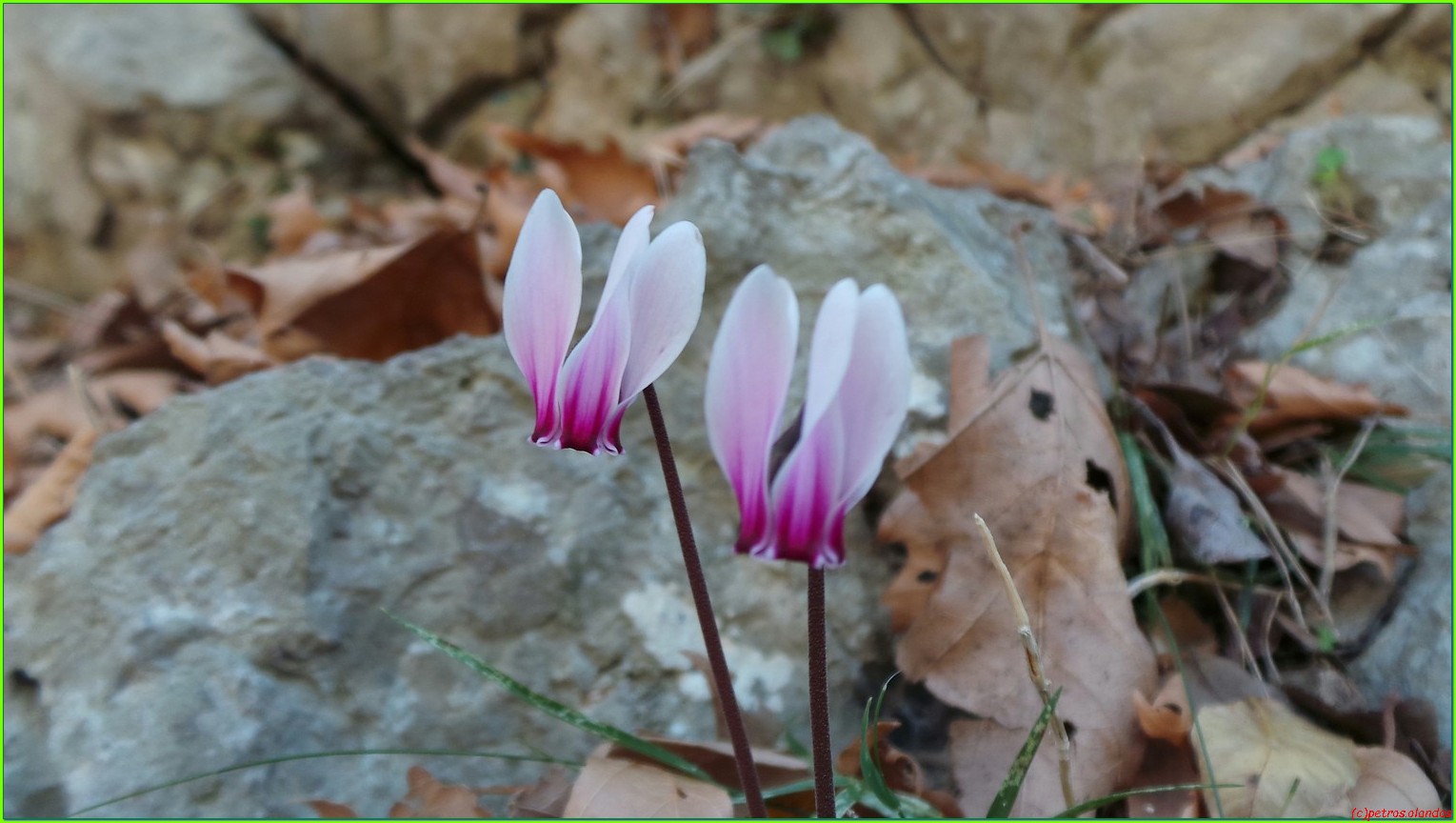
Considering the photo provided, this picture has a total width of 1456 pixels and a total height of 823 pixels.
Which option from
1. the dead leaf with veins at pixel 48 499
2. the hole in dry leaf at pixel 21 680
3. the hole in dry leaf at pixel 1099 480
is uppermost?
the hole in dry leaf at pixel 1099 480

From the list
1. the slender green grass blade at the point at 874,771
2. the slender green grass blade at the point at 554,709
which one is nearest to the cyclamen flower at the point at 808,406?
the slender green grass blade at the point at 874,771

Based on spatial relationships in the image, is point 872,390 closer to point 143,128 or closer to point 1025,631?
point 1025,631

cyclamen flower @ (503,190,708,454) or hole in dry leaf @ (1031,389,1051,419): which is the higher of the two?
cyclamen flower @ (503,190,708,454)

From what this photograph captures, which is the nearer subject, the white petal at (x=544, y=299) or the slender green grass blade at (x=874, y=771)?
the white petal at (x=544, y=299)

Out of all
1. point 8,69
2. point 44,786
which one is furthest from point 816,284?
point 8,69

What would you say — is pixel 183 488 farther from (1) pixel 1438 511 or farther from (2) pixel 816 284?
(1) pixel 1438 511

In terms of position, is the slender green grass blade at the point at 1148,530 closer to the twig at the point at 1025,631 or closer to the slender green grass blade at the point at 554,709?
the twig at the point at 1025,631

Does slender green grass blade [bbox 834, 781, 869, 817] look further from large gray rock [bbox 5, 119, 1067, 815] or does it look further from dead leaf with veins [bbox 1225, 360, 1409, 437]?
dead leaf with veins [bbox 1225, 360, 1409, 437]

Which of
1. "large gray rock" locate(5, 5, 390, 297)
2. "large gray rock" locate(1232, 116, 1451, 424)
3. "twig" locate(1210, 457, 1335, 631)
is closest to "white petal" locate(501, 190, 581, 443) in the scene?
"twig" locate(1210, 457, 1335, 631)
